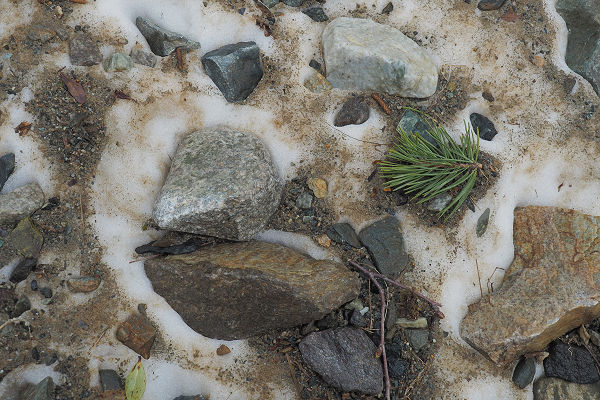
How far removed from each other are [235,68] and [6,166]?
1.93 meters

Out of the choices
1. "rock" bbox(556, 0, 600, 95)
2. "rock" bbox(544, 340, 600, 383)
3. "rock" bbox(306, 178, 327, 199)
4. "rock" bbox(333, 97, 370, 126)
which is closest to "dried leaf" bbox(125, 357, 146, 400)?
"rock" bbox(306, 178, 327, 199)

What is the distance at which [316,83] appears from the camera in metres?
3.97

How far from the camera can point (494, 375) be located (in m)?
3.88

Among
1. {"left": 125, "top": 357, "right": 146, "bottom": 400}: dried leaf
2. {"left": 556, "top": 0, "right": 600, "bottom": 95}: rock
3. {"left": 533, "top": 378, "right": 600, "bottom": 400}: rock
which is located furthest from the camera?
{"left": 556, "top": 0, "right": 600, "bottom": 95}: rock

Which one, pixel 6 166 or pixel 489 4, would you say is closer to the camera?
pixel 6 166

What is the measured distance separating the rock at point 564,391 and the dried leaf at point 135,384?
3196 millimetres

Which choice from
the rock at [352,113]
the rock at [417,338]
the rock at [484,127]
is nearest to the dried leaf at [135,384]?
the rock at [417,338]

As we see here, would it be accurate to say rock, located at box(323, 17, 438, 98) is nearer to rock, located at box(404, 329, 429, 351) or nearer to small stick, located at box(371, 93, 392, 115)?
small stick, located at box(371, 93, 392, 115)

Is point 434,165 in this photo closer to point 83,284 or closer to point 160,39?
point 160,39

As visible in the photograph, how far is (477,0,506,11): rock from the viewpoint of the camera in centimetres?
409

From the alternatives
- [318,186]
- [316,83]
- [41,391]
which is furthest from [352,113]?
[41,391]

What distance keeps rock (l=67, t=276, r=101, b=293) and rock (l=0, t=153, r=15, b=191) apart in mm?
913

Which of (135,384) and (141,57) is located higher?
(141,57)

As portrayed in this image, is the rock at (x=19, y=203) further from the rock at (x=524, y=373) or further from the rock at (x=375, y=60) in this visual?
the rock at (x=524, y=373)
